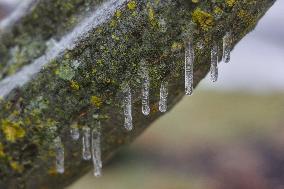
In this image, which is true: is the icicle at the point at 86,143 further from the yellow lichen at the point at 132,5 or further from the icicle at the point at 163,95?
the yellow lichen at the point at 132,5

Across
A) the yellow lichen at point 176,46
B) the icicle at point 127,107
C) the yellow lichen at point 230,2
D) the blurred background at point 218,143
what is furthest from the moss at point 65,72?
the blurred background at point 218,143

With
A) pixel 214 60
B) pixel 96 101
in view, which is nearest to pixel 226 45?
pixel 214 60

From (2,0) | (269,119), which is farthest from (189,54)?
(2,0)

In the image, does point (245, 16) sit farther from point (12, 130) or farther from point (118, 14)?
point (12, 130)

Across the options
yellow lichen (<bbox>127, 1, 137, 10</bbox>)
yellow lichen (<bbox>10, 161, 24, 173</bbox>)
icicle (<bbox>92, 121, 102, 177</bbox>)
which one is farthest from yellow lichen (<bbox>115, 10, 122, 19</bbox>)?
yellow lichen (<bbox>10, 161, 24, 173</bbox>)

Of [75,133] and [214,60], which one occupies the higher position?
[214,60]

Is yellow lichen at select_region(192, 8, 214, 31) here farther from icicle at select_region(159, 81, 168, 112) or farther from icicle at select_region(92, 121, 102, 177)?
icicle at select_region(92, 121, 102, 177)
